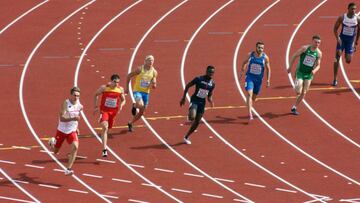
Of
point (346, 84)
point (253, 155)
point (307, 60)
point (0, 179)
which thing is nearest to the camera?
point (0, 179)

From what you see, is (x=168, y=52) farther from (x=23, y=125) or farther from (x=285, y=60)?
(x=23, y=125)

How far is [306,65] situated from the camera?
25.1 metres

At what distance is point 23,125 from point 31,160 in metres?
1.86

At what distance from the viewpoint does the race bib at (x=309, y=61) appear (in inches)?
986

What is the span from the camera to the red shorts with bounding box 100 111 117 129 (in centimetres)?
2250

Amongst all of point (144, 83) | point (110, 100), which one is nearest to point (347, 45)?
point (144, 83)

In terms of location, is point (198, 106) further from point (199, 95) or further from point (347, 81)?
point (347, 81)

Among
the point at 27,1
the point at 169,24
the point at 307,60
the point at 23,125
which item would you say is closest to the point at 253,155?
the point at 307,60

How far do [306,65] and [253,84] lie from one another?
129 cm

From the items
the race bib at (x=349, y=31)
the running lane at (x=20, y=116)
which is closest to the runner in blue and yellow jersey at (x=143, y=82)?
the running lane at (x=20, y=116)

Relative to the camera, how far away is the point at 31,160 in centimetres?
2230

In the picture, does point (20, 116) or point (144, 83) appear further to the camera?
point (20, 116)

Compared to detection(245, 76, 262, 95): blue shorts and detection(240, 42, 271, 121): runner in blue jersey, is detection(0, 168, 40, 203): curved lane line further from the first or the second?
detection(245, 76, 262, 95): blue shorts

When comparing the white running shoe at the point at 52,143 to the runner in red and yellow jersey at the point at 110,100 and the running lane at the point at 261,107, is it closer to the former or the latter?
the runner in red and yellow jersey at the point at 110,100
